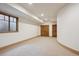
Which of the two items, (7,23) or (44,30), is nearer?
(7,23)

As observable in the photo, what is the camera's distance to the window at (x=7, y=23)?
16.0 feet

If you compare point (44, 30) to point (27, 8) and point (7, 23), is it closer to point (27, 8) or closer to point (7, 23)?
point (27, 8)

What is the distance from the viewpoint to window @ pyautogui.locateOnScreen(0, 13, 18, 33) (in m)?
4.87

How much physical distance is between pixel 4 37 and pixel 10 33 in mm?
623

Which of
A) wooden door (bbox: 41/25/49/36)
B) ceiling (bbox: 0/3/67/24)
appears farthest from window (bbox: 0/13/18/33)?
wooden door (bbox: 41/25/49/36)

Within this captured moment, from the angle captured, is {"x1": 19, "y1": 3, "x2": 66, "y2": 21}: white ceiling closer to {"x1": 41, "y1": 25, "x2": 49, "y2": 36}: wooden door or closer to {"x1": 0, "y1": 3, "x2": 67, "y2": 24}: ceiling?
{"x1": 0, "y1": 3, "x2": 67, "y2": 24}: ceiling

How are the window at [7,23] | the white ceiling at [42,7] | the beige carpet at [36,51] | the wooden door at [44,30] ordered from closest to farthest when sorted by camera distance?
the beige carpet at [36,51], the white ceiling at [42,7], the window at [7,23], the wooden door at [44,30]

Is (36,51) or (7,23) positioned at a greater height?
(7,23)

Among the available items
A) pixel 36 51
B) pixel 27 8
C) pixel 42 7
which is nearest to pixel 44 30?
pixel 27 8

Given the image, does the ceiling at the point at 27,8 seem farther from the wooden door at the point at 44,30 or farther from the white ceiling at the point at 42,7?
the wooden door at the point at 44,30

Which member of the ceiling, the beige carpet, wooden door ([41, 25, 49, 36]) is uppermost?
the ceiling

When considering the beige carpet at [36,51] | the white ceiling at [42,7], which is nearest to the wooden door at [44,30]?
the white ceiling at [42,7]

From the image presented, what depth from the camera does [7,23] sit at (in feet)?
17.5

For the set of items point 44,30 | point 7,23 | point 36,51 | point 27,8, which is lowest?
point 36,51
